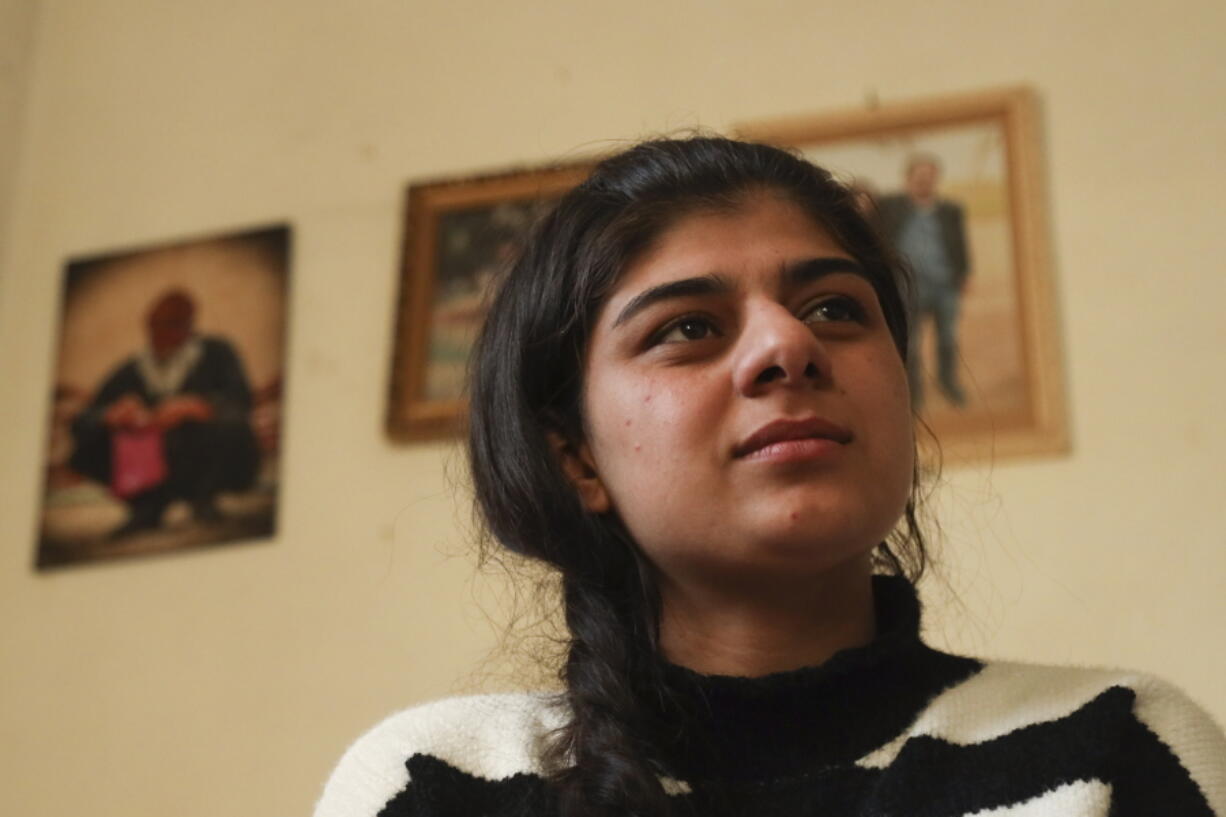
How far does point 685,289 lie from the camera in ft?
3.32

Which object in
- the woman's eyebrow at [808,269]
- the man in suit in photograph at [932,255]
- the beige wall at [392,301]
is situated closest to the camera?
the woman's eyebrow at [808,269]

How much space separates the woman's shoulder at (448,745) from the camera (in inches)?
39.4

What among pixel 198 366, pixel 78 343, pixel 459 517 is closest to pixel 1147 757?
pixel 459 517

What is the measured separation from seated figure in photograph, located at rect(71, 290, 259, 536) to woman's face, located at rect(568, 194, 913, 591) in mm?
1190

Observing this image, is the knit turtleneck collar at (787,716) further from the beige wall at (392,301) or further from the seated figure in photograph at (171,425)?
the seated figure in photograph at (171,425)

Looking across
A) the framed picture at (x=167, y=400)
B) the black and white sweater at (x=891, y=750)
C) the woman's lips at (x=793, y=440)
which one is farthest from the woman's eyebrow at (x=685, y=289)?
the framed picture at (x=167, y=400)

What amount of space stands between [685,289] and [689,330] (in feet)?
0.09

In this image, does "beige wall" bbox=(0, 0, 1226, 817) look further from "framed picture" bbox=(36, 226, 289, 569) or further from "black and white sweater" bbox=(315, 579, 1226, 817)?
"black and white sweater" bbox=(315, 579, 1226, 817)

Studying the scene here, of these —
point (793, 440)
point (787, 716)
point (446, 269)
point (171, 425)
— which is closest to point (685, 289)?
point (793, 440)

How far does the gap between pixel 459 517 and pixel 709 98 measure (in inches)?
27.8

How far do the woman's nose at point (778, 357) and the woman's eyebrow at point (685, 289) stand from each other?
50 mm

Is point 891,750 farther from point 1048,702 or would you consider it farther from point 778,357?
point 778,357

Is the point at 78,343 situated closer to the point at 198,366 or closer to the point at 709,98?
the point at 198,366

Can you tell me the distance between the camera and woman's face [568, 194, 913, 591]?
938 mm
